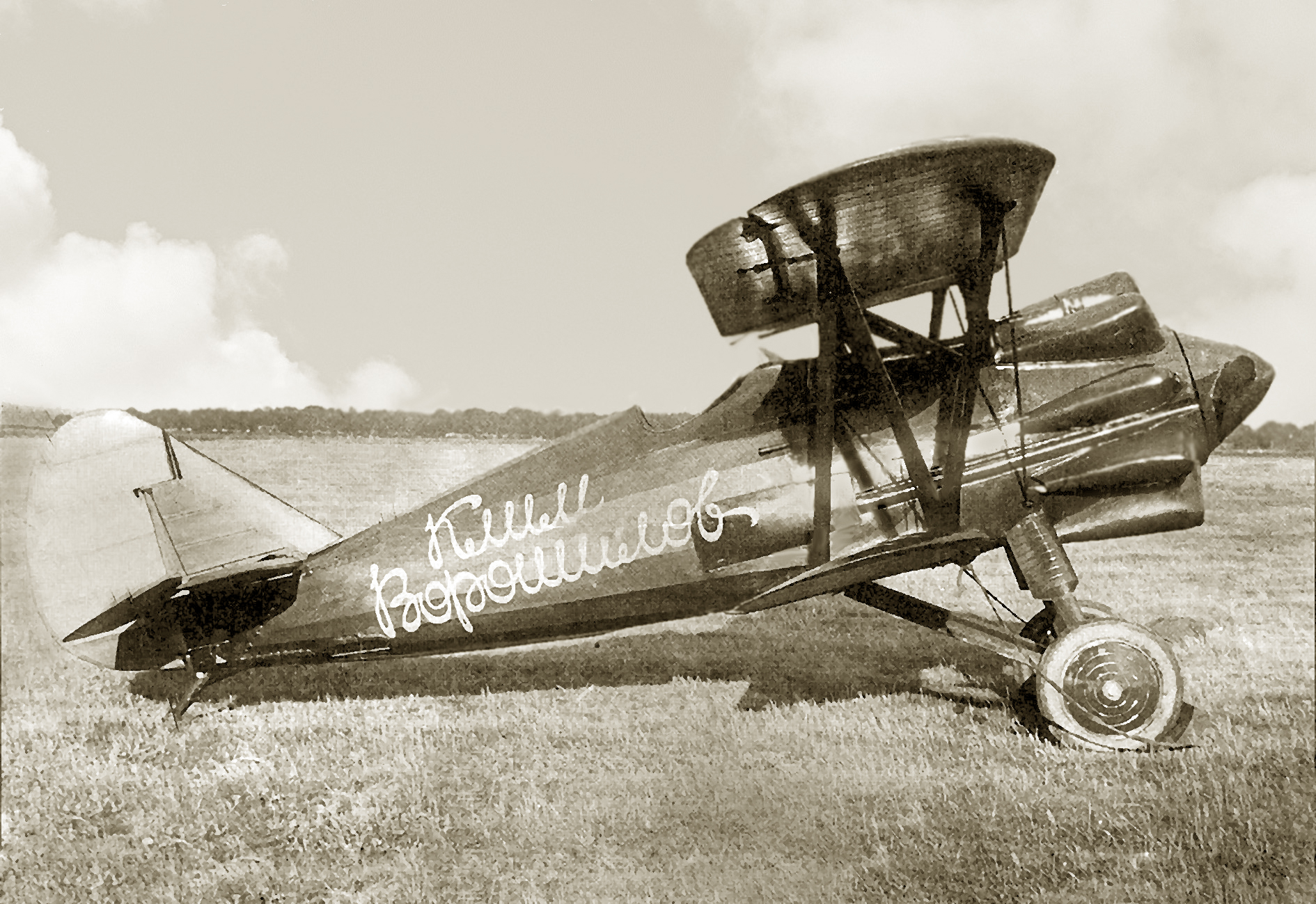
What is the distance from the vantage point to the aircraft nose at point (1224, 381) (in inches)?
212

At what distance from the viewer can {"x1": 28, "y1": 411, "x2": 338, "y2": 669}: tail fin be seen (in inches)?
216

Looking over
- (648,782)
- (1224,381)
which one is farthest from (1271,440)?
(648,782)

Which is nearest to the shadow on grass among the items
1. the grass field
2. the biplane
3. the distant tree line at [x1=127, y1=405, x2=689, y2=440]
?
the grass field

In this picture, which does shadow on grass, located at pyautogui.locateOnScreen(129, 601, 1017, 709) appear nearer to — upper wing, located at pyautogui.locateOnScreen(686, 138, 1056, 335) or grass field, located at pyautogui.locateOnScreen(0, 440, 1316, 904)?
grass field, located at pyautogui.locateOnScreen(0, 440, 1316, 904)

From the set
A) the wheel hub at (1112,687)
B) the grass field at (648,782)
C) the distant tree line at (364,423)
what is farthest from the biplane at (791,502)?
the distant tree line at (364,423)

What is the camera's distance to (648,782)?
473 cm

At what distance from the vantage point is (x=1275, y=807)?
13.1ft

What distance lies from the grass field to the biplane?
0.50m

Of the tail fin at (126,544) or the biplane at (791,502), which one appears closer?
the biplane at (791,502)

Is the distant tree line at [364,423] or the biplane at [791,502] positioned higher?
the distant tree line at [364,423]

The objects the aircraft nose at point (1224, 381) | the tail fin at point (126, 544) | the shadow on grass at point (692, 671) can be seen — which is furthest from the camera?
the shadow on grass at point (692, 671)

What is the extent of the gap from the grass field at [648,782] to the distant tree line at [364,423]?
1980cm

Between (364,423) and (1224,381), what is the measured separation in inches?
1027

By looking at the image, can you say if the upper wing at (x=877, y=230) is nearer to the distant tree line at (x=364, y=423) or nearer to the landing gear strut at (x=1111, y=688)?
the landing gear strut at (x=1111, y=688)
